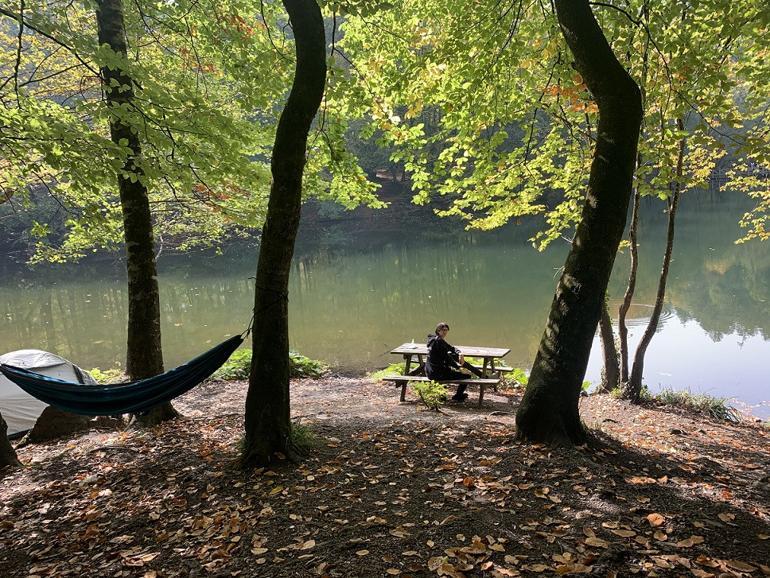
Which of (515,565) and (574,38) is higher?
(574,38)

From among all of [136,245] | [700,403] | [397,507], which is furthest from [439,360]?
[700,403]

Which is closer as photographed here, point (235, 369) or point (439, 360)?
point (439, 360)

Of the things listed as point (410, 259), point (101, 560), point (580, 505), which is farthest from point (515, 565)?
point (410, 259)

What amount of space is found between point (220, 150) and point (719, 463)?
17.4ft

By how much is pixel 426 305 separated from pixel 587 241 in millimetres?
13695

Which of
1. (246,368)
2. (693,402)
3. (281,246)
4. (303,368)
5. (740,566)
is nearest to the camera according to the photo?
→ (740,566)

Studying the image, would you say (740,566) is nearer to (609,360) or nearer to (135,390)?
(135,390)

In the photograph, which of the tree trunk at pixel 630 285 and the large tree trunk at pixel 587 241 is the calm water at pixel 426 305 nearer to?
the tree trunk at pixel 630 285

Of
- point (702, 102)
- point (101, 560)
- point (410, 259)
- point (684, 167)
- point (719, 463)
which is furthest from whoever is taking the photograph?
point (410, 259)

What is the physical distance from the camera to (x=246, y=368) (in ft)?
33.7

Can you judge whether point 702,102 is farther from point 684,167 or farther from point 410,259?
point 410,259

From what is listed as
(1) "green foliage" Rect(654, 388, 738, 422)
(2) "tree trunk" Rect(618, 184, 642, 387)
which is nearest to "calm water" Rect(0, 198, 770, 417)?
(1) "green foliage" Rect(654, 388, 738, 422)

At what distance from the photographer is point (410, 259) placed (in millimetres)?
28922

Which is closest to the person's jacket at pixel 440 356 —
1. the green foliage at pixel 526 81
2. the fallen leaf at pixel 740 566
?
the green foliage at pixel 526 81
